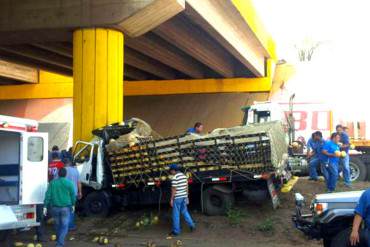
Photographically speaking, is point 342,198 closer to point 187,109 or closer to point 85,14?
point 85,14

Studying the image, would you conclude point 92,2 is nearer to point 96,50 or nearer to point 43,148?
point 96,50

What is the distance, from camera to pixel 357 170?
719 inches

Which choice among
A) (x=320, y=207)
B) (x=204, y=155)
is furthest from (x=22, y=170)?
(x=320, y=207)

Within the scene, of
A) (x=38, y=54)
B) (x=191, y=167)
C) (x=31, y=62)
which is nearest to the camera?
(x=191, y=167)

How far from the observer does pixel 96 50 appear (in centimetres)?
1598

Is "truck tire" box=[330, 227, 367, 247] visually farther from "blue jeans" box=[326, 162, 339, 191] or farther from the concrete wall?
the concrete wall

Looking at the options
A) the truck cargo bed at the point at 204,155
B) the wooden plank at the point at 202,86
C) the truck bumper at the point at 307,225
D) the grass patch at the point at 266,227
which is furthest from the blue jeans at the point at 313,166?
the wooden plank at the point at 202,86

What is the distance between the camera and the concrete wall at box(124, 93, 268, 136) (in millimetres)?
31594

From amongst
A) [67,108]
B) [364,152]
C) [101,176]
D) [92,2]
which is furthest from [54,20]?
[67,108]

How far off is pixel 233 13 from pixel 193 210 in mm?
11327

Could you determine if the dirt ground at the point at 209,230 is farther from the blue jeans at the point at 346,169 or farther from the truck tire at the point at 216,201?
the blue jeans at the point at 346,169

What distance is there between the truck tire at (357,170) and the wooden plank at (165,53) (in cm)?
902

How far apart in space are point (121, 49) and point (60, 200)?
7772mm

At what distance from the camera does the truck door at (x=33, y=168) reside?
9.82 meters
